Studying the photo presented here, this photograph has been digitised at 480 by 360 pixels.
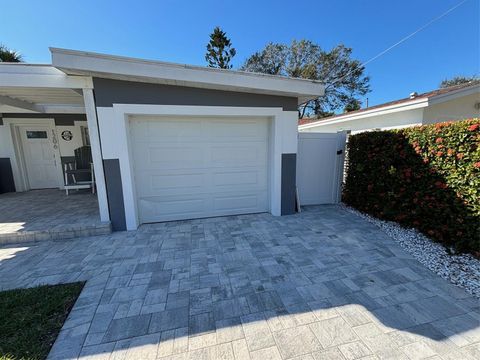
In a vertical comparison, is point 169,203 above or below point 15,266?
above

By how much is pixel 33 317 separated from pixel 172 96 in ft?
10.8

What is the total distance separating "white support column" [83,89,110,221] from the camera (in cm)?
339

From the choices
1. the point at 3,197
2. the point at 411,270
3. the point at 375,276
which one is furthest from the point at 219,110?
the point at 3,197

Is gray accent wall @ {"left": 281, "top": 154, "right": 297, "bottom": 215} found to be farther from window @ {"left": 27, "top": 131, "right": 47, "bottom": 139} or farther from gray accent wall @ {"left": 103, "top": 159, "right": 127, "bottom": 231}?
window @ {"left": 27, "top": 131, "right": 47, "bottom": 139}

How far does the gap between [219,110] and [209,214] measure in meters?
2.09

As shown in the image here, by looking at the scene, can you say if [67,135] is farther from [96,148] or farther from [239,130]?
[239,130]

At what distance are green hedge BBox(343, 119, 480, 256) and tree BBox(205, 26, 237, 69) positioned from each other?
11.8 metres

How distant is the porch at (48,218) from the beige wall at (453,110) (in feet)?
26.5

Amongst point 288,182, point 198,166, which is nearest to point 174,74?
point 198,166

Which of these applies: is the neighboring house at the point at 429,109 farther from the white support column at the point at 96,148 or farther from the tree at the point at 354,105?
the tree at the point at 354,105

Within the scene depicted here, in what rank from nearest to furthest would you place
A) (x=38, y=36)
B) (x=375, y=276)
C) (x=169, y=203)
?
(x=375, y=276) < (x=169, y=203) < (x=38, y=36)

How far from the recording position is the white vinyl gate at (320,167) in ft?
16.4

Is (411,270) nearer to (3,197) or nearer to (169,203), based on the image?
(169,203)

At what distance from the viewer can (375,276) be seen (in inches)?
96.5
